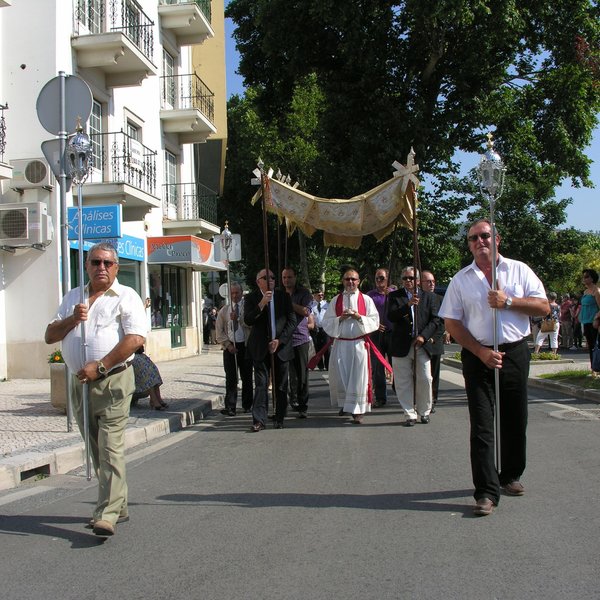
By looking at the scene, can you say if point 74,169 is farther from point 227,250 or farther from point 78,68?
point 78,68

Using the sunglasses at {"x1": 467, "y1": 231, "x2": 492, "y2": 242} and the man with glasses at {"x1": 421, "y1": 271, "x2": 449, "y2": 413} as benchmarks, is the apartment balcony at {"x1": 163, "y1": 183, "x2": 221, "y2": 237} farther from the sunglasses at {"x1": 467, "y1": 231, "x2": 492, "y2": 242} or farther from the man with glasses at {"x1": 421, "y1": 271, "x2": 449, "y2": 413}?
the sunglasses at {"x1": 467, "y1": 231, "x2": 492, "y2": 242}

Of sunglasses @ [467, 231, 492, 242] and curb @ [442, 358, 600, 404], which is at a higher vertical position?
sunglasses @ [467, 231, 492, 242]

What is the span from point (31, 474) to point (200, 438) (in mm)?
2405

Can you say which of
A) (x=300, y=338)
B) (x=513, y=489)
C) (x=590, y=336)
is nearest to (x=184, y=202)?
(x=590, y=336)

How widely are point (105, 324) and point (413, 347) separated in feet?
17.6

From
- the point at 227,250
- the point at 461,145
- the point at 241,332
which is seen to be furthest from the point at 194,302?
the point at 241,332

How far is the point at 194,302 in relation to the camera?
26.8 m

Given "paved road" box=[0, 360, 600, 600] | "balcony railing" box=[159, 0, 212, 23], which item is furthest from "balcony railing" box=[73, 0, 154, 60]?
"paved road" box=[0, 360, 600, 600]

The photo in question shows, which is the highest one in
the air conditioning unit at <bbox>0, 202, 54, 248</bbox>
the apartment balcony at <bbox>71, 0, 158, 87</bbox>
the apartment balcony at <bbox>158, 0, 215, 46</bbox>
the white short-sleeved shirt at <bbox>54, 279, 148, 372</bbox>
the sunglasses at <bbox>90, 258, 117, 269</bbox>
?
the apartment balcony at <bbox>158, 0, 215, 46</bbox>

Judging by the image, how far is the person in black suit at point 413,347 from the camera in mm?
9453

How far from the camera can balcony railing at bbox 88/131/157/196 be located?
1759 cm

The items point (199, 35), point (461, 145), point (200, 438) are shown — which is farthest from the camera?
point (199, 35)

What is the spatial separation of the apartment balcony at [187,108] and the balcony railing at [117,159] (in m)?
3.45

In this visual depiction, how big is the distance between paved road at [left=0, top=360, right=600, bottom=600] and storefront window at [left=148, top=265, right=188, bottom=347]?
14.6 meters
